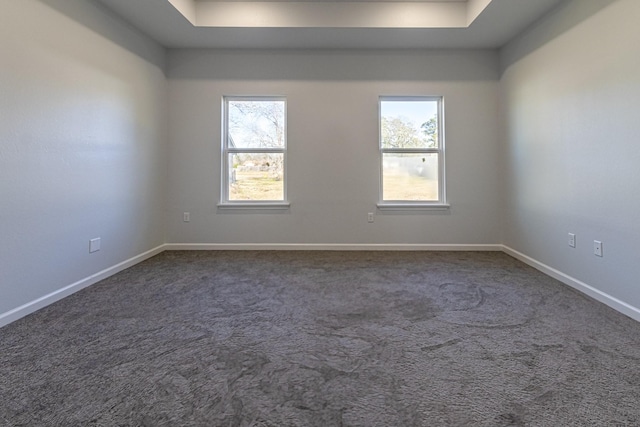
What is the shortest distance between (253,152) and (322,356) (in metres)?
3.04

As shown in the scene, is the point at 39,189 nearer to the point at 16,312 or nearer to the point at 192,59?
the point at 16,312

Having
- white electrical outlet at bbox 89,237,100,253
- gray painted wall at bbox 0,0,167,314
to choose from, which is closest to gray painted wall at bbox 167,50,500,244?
gray painted wall at bbox 0,0,167,314

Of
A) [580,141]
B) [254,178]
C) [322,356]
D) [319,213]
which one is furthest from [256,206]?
[580,141]

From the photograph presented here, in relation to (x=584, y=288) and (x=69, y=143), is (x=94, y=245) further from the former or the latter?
(x=584, y=288)

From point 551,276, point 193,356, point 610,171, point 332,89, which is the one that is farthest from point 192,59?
point 551,276

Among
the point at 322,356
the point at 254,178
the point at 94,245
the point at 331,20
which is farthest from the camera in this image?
the point at 254,178

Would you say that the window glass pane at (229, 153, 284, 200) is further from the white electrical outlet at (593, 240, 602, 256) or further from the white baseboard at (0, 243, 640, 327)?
the white electrical outlet at (593, 240, 602, 256)

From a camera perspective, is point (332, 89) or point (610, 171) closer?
point (610, 171)

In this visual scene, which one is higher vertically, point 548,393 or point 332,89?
point 332,89

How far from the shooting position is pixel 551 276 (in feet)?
9.36

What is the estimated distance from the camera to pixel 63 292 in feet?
7.70

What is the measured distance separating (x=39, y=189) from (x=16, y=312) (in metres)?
0.89

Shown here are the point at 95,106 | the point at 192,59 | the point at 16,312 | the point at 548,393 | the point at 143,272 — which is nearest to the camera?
the point at 548,393

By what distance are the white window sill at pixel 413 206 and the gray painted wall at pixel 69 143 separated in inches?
120
